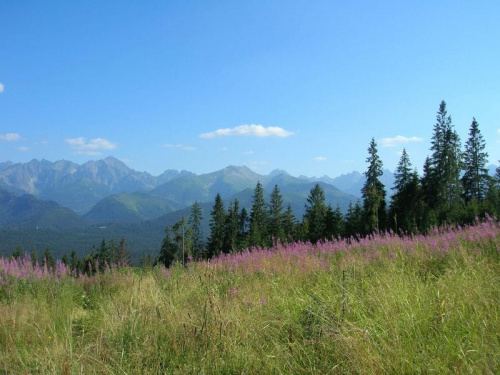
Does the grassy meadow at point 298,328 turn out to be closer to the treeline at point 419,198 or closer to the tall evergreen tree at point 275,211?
the treeline at point 419,198

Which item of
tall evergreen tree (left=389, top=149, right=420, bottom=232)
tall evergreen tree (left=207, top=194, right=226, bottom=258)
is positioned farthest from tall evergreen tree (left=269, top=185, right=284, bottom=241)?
tall evergreen tree (left=389, top=149, right=420, bottom=232)

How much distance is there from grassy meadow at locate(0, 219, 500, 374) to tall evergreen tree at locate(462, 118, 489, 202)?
56646 millimetres

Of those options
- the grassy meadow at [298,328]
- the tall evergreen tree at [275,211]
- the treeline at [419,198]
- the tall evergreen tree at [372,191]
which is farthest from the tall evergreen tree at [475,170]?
the grassy meadow at [298,328]

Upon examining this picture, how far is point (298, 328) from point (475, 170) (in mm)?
61769

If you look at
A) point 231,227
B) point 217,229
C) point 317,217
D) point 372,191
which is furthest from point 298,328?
point 231,227

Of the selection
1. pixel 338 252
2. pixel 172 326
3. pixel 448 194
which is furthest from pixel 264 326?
pixel 448 194

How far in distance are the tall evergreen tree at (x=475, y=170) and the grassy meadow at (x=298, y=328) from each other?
5665cm

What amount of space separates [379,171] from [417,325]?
46538mm

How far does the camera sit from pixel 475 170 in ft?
177

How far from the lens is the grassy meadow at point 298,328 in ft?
8.41

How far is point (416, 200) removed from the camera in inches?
2023

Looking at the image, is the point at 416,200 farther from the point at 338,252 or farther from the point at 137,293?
the point at 137,293

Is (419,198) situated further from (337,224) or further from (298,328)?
(298,328)

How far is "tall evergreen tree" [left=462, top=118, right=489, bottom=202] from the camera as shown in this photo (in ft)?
174
